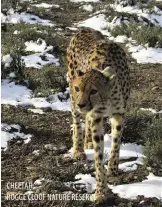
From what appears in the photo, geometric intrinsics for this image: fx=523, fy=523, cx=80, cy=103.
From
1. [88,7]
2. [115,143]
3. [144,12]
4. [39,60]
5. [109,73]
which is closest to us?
[109,73]

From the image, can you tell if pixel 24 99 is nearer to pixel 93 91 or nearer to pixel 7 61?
pixel 7 61

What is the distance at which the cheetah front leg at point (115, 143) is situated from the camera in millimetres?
6227

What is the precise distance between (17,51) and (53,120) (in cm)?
337

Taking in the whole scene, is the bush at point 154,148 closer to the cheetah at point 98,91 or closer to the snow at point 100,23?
the cheetah at point 98,91

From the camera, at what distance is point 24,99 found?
932 centimetres

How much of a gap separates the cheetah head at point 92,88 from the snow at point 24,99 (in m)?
3.26

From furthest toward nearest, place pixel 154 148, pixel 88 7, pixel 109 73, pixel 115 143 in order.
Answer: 1. pixel 88 7
2. pixel 154 148
3. pixel 115 143
4. pixel 109 73

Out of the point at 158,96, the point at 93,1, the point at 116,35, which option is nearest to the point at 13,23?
the point at 116,35

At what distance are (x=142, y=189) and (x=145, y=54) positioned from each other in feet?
20.7

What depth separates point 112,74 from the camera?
5.64 m

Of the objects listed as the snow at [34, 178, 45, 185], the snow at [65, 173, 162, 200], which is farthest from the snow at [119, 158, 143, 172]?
the snow at [34, 178, 45, 185]

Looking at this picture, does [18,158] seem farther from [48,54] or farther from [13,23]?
[13,23]

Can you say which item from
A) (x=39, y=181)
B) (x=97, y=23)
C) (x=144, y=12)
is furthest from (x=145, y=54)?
(x=39, y=181)

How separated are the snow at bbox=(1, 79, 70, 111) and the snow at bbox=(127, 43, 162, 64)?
296 centimetres
